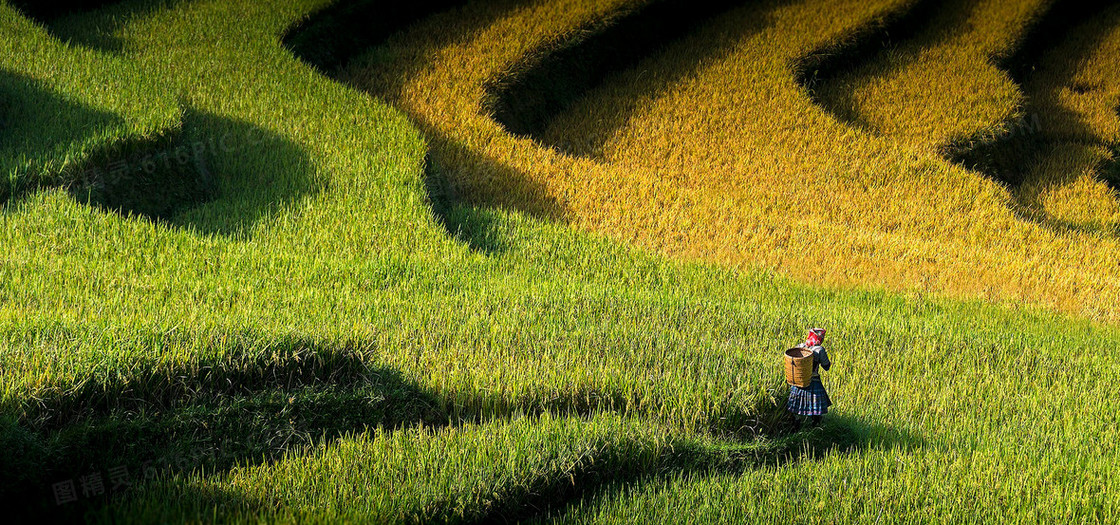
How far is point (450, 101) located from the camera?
352 inches

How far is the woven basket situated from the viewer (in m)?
3.12

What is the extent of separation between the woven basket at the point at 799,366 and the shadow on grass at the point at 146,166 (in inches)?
146

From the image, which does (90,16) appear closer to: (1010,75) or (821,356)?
(821,356)

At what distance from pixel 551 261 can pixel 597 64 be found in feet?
16.8

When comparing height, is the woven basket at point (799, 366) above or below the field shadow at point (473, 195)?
below

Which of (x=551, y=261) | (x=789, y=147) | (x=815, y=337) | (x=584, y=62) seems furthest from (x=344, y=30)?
(x=815, y=337)

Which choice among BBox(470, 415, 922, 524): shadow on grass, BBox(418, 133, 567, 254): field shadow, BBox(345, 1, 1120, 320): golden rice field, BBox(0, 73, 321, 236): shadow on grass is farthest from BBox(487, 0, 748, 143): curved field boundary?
BBox(470, 415, 922, 524): shadow on grass

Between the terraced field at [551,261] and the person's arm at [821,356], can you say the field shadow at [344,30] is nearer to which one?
the terraced field at [551,261]

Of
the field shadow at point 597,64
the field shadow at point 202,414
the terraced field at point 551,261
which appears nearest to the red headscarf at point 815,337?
the terraced field at point 551,261

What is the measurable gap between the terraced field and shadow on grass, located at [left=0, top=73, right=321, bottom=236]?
1.2 inches

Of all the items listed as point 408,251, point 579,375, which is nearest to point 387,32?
point 408,251

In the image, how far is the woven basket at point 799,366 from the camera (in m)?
3.12

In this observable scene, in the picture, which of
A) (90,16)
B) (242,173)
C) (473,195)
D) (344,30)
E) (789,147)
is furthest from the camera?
(344,30)

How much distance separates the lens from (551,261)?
20.2 feet
